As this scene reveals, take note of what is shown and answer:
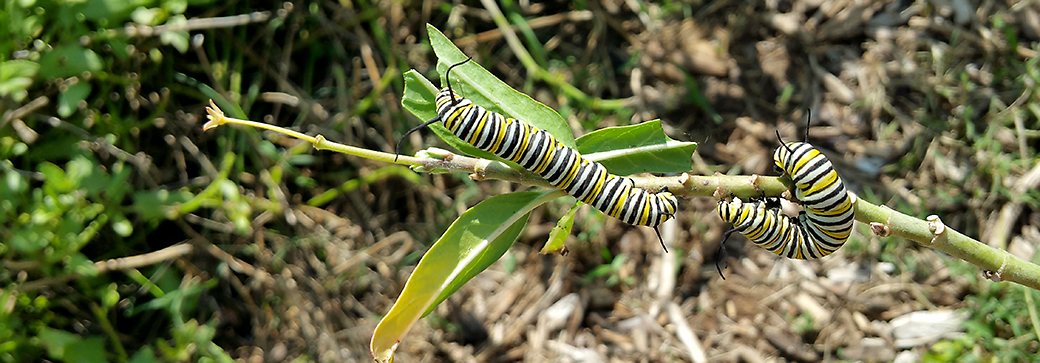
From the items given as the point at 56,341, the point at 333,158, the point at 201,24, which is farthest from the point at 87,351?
the point at 201,24

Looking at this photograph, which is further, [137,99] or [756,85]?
[756,85]

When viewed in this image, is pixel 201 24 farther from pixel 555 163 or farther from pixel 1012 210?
pixel 1012 210

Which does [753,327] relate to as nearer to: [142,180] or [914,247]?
[914,247]

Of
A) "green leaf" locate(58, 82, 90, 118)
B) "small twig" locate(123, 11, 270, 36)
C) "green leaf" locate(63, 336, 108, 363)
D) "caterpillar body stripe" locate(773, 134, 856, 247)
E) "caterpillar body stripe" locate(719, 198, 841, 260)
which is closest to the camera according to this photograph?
"caterpillar body stripe" locate(773, 134, 856, 247)

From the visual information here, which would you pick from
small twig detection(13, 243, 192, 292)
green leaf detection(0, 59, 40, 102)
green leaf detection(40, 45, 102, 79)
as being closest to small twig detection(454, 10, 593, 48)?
green leaf detection(40, 45, 102, 79)

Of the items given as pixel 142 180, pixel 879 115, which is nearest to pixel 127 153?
pixel 142 180

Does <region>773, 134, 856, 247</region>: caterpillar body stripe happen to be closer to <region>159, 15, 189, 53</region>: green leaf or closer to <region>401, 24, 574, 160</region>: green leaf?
<region>401, 24, 574, 160</region>: green leaf
